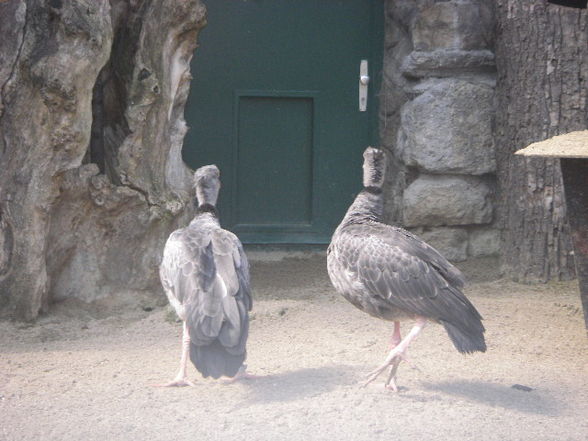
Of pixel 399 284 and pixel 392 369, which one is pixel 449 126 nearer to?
pixel 399 284

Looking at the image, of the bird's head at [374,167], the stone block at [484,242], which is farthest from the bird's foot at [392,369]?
the stone block at [484,242]

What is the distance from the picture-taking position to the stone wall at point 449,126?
635 centimetres

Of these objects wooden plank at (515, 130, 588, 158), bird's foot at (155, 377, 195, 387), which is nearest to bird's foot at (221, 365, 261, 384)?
bird's foot at (155, 377, 195, 387)

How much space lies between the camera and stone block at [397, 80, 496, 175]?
637 centimetres

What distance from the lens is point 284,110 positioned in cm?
707

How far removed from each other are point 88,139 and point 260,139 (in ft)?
7.00

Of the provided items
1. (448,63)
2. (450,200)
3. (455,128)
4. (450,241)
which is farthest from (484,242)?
(448,63)

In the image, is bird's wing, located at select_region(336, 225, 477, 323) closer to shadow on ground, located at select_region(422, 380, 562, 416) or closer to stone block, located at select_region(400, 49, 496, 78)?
shadow on ground, located at select_region(422, 380, 562, 416)

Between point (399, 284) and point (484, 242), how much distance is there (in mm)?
2583

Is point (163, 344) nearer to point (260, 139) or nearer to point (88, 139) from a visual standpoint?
point (88, 139)

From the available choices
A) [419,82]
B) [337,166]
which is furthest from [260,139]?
[419,82]

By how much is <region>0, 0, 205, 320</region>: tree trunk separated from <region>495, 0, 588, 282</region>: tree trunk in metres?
2.20

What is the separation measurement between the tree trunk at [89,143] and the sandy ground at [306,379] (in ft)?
0.94

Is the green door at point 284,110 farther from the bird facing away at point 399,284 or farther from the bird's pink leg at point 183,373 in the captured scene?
the bird's pink leg at point 183,373
